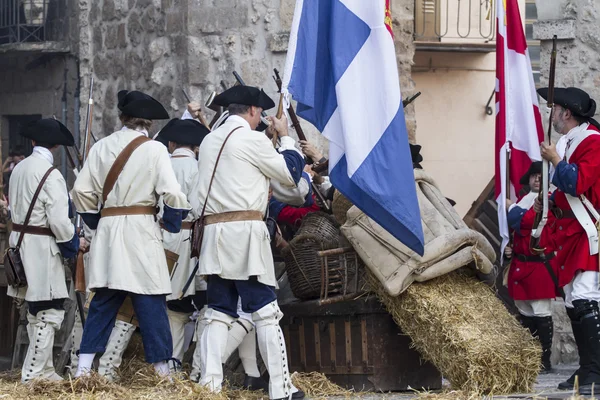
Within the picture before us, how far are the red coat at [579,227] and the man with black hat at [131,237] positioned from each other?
2373mm

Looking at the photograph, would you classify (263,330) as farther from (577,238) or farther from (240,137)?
(577,238)

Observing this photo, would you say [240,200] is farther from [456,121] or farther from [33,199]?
[456,121]

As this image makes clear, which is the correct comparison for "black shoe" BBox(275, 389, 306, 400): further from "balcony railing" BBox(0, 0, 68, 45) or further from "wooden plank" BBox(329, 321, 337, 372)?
"balcony railing" BBox(0, 0, 68, 45)

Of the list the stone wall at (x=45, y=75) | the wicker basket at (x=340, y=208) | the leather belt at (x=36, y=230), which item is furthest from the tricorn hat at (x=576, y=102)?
the stone wall at (x=45, y=75)

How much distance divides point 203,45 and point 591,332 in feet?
17.0

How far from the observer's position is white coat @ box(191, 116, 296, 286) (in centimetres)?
755

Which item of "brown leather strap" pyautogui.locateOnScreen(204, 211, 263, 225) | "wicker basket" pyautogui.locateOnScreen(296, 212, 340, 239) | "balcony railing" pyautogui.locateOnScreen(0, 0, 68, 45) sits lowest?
"wicker basket" pyautogui.locateOnScreen(296, 212, 340, 239)

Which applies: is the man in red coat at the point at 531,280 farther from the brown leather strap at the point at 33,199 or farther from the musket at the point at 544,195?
the brown leather strap at the point at 33,199

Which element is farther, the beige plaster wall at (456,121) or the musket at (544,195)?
the beige plaster wall at (456,121)

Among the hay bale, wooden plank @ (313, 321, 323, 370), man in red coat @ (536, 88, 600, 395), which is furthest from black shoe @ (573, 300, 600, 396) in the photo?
wooden plank @ (313, 321, 323, 370)

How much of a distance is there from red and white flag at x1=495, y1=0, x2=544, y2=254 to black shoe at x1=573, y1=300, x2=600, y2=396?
1472mm

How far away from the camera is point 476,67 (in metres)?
16.3

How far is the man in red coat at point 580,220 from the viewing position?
768 cm

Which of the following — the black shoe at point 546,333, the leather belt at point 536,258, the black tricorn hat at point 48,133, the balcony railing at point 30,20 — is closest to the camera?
the black tricorn hat at point 48,133
